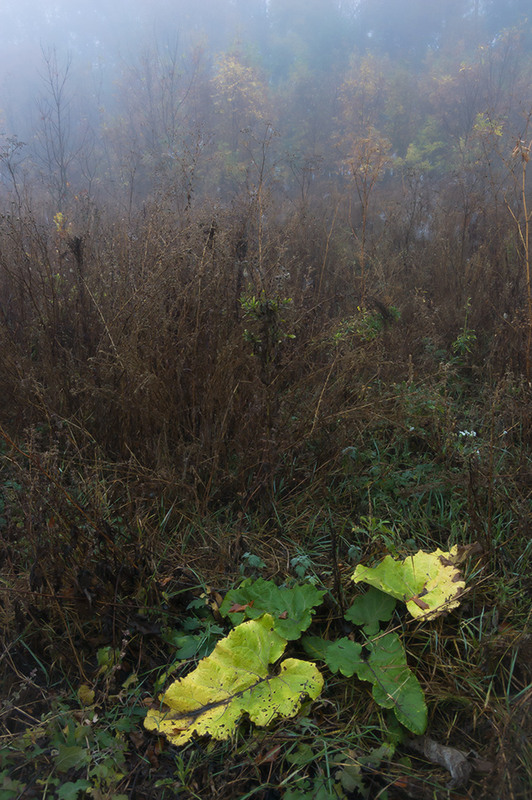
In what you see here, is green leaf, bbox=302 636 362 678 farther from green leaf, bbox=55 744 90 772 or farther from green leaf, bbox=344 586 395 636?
green leaf, bbox=55 744 90 772

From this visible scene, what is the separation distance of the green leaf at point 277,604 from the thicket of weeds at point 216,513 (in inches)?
3.5

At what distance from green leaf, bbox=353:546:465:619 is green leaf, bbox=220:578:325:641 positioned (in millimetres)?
180

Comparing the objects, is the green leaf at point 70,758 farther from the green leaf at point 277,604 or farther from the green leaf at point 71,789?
the green leaf at point 277,604

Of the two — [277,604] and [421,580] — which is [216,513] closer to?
[277,604]

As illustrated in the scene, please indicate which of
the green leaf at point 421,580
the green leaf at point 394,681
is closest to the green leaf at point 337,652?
the green leaf at point 394,681

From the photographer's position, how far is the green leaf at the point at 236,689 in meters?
1.26

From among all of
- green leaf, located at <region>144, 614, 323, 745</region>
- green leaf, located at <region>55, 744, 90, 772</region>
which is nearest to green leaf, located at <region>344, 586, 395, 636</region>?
green leaf, located at <region>144, 614, 323, 745</region>

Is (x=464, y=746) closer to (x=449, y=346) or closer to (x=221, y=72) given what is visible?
(x=449, y=346)

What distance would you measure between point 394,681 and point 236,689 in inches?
17.7

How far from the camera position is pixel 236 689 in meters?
1.35

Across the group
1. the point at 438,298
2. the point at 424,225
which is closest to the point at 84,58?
the point at 424,225

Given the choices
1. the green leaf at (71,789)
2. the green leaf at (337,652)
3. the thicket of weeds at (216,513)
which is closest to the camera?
the green leaf at (71,789)

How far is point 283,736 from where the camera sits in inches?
49.1

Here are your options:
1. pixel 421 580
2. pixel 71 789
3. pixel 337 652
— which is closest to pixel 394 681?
pixel 337 652
